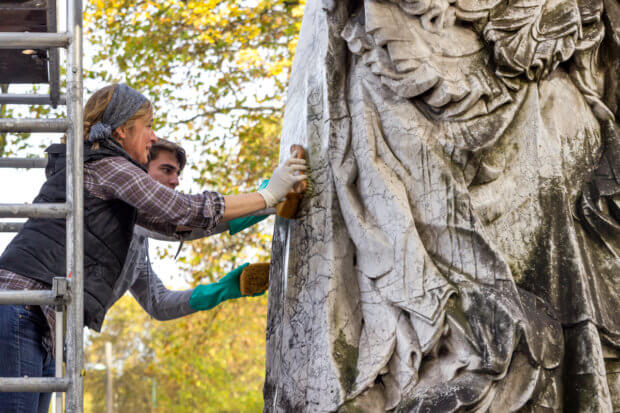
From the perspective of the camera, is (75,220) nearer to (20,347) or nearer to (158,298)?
(20,347)

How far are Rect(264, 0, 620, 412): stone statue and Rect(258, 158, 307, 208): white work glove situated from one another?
0.25 feet

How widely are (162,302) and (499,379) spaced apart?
2116mm

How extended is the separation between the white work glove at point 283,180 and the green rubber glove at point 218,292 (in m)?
0.70

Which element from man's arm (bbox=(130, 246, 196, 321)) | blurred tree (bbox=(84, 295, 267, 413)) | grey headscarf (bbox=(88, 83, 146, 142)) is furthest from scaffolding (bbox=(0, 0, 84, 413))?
blurred tree (bbox=(84, 295, 267, 413))

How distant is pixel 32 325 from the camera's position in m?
3.19

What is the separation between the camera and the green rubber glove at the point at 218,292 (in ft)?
13.4

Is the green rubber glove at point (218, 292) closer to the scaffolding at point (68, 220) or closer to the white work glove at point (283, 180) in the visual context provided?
the white work glove at point (283, 180)

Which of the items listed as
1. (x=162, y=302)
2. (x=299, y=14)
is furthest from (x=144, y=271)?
(x=299, y=14)

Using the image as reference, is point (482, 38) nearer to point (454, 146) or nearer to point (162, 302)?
point (454, 146)

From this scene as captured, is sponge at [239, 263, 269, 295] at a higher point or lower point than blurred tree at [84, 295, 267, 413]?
higher

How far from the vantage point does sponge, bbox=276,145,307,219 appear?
11.1ft

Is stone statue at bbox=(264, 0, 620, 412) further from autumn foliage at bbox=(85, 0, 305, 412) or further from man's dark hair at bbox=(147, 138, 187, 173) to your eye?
autumn foliage at bbox=(85, 0, 305, 412)

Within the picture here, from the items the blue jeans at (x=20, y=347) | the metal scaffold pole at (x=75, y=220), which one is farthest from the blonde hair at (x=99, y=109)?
the blue jeans at (x=20, y=347)

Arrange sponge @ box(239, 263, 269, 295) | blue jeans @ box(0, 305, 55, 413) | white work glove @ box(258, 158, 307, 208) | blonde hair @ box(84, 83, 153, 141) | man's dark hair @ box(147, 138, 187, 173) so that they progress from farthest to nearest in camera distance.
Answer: man's dark hair @ box(147, 138, 187, 173) < sponge @ box(239, 263, 269, 295) < blonde hair @ box(84, 83, 153, 141) < white work glove @ box(258, 158, 307, 208) < blue jeans @ box(0, 305, 55, 413)
